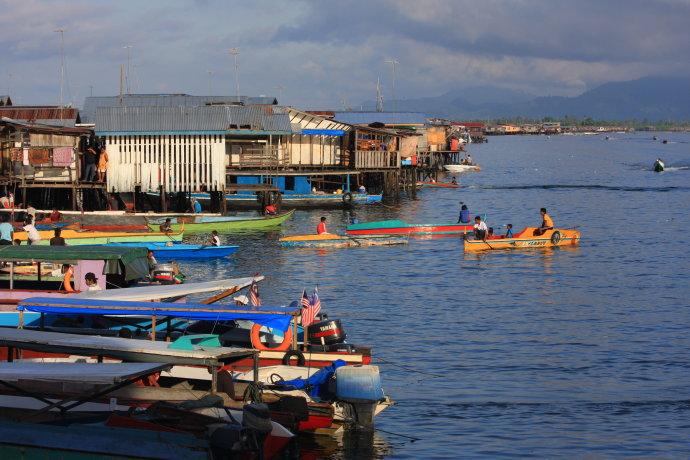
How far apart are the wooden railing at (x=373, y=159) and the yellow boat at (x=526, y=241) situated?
22.0 meters

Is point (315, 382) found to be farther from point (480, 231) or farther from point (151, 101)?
point (151, 101)

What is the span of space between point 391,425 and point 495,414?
2.14 metres

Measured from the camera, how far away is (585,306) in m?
31.9

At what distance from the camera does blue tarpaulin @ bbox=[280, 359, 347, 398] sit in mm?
18328

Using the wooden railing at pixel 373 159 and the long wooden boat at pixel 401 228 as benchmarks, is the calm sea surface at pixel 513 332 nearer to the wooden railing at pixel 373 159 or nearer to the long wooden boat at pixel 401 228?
the long wooden boat at pixel 401 228

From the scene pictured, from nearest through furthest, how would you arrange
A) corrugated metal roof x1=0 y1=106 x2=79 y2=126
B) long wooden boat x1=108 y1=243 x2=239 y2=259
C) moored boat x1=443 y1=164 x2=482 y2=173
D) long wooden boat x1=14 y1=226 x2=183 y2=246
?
long wooden boat x1=14 y1=226 x2=183 y2=246, long wooden boat x1=108 y1=243 x2=239 y2=259, corrugated metal roof x1=0 y1=106 x2=79 y2=126, moored boat x1=443 y1=164 x2=482 y2=173

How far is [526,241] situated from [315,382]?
26.7 metres

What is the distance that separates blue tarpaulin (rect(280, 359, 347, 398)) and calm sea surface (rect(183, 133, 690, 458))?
921 millimetres

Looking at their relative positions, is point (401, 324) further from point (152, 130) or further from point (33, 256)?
point (152, 130)

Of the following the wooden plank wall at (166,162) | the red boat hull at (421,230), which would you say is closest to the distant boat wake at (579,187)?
the wooden plank wall at (166,162)

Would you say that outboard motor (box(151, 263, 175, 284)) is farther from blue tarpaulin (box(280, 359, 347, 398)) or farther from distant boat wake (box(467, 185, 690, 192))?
distant boat wake (box(467, 185, 690, 192))

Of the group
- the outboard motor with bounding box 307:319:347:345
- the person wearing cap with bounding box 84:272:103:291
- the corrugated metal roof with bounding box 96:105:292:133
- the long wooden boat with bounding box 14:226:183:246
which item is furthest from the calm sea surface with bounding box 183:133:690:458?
the corrugated metal roof with bounding box 96:105:292:133

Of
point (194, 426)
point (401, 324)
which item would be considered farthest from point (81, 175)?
point (194, 426)

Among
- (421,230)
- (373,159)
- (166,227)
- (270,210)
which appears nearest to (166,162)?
(270,210)
